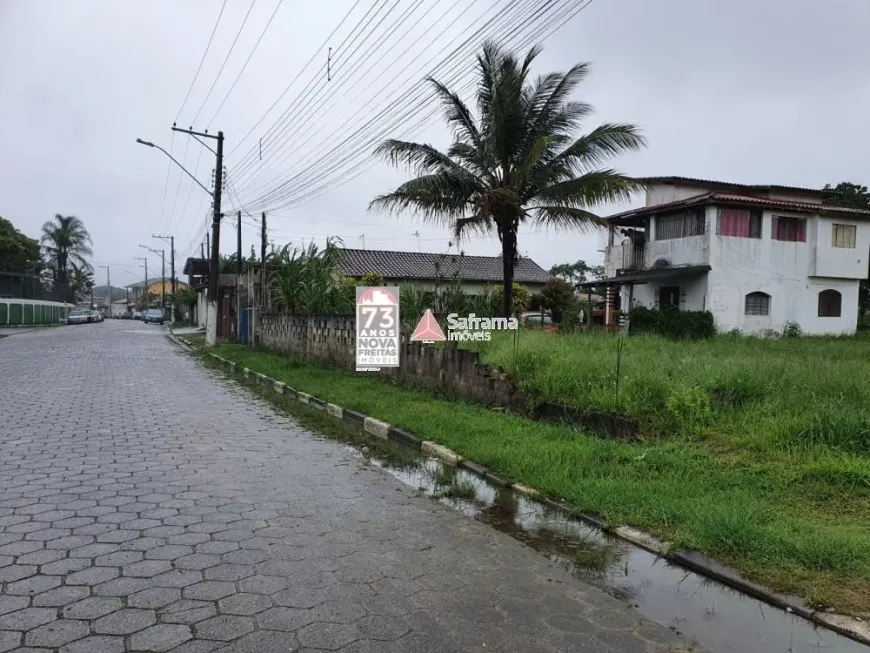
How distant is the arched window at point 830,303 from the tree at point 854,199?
782cm

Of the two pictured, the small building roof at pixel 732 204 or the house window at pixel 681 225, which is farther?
the house window at pixel 681 225

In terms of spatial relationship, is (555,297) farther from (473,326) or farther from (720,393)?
(720,393)

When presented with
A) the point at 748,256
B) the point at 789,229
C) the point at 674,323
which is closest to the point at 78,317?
the point at 674,323

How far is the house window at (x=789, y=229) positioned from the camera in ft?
80.1

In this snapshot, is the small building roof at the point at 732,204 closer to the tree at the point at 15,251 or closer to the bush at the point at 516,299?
the bush at the point at 516,299

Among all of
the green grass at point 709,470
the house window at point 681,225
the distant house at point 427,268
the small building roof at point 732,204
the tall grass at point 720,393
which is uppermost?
the small building roof at point 732,204

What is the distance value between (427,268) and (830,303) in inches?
824

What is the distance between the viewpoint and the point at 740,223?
23.8 m

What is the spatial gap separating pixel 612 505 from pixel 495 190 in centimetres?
923

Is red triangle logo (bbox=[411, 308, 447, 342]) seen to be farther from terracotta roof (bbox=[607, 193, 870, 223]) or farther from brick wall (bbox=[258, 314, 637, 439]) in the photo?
terracotta roof (bbox=[607, 193, 870, 223])

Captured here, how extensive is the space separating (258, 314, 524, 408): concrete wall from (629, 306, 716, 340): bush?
11609 millimetres

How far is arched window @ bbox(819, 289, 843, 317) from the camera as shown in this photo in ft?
84.8

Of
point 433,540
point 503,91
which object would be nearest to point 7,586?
point 433,540

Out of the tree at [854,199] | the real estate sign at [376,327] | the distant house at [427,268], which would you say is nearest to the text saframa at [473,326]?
the real estate sign at [376,327]
